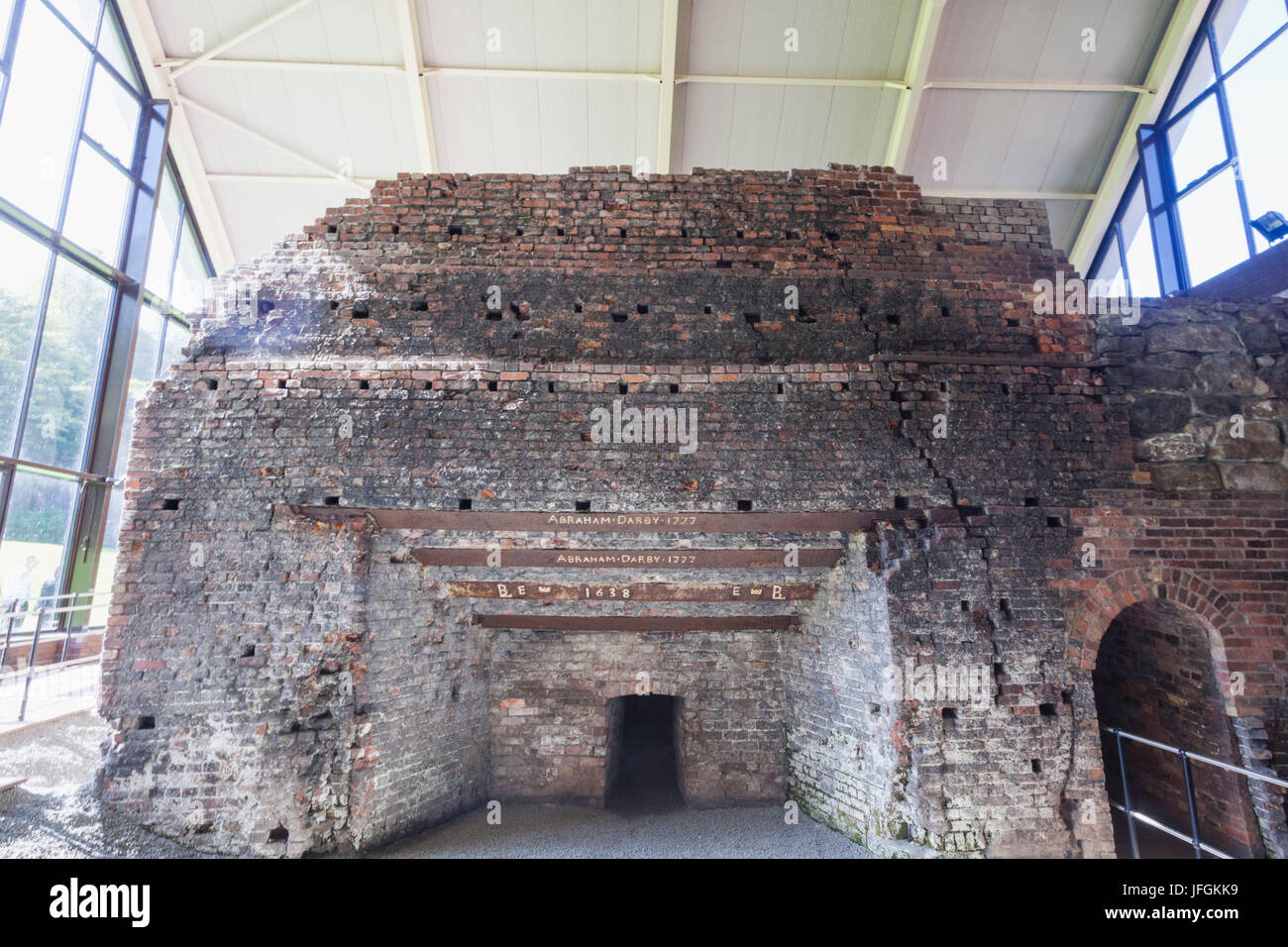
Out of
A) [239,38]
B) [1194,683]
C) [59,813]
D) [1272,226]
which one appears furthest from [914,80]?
[59,813]

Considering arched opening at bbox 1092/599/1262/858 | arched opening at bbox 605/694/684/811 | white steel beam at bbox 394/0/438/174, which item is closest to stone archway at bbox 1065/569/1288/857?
arched opening at bbox 1092/599/1262/858

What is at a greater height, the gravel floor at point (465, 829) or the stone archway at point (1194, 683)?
the stone archway at point (1194, 683)

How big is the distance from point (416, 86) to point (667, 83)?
3308mm

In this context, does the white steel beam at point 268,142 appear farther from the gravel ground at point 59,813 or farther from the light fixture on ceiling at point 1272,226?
the light fixture on ceiling at point 1272,226

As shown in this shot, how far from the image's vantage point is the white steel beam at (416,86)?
7.08 metres

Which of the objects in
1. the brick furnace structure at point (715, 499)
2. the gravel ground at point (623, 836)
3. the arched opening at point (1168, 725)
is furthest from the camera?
the gravel ground at point (623, 836)

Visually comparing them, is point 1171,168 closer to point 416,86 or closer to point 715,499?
point 715,499

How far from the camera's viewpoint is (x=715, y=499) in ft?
12.6

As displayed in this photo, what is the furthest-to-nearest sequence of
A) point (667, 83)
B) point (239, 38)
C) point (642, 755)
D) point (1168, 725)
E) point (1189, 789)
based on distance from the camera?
point (667, 83) → point (239, 38) → point (642, 755) → point (1168, 725) → point (1189, 789)

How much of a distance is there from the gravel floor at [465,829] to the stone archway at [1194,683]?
143 cm

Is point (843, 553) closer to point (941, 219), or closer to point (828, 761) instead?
point (828, 761)

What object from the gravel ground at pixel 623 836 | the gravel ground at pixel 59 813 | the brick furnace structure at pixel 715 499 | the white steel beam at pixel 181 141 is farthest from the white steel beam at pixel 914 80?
the white steel beam at pixel 181 141

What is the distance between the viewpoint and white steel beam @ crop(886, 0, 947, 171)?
7.00 m

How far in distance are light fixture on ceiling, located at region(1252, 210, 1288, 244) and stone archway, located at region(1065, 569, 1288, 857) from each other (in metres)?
4.59
